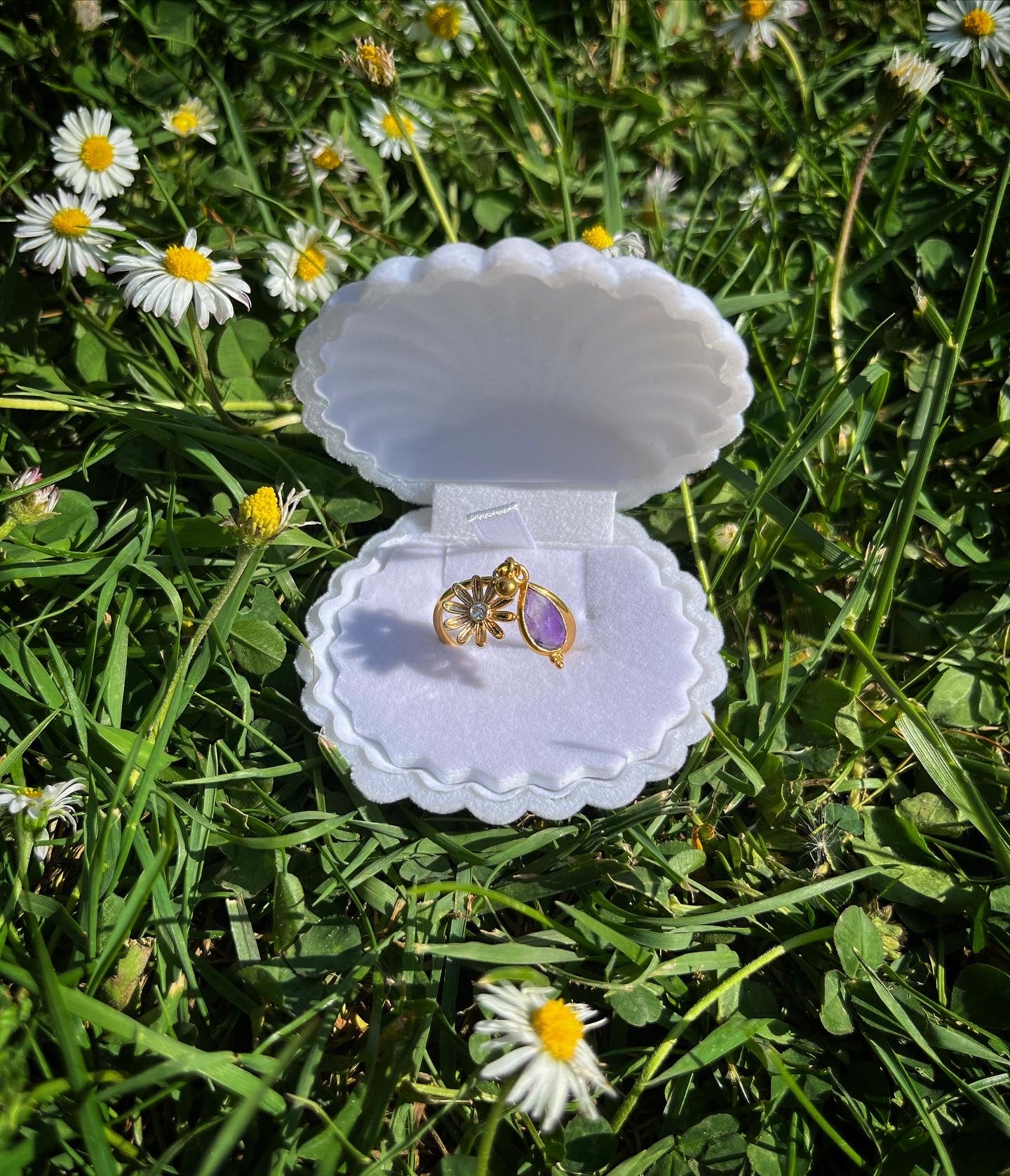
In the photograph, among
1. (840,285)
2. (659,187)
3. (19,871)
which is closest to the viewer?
(19,871)

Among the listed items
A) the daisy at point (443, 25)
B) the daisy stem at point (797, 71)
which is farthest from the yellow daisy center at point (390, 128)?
the daisy stem at point (797, 71)

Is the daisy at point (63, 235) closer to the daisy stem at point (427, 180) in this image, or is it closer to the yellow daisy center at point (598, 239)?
the daisy stem at point (427, 180)

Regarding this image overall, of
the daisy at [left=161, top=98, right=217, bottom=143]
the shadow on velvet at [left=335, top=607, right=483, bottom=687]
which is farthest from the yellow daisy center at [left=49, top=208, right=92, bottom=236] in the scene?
the shadow on velvet at [left=335, top=607, right=483, bottom=687]

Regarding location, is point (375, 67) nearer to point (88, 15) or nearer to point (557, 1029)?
point (88, 15)

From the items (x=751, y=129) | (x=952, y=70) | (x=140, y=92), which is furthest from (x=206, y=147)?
(x=952, y=70)

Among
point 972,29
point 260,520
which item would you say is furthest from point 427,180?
point 972,29

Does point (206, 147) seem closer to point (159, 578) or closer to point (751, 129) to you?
point (159, 578)
